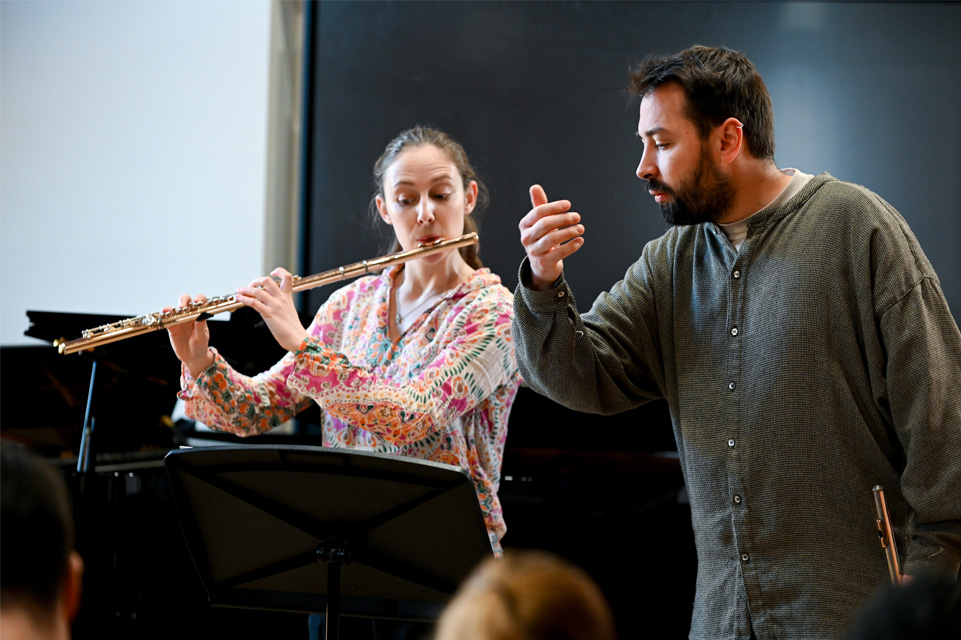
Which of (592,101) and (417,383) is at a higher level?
(592,101)

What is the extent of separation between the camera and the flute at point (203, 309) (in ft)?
6.81

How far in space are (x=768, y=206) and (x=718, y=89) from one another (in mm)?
235

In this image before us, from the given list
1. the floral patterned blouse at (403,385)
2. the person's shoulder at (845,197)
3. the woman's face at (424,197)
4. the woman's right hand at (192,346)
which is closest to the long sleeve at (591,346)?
the floral patterned blouse at (403,385)

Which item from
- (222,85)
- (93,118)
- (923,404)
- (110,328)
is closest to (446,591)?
(923,404)

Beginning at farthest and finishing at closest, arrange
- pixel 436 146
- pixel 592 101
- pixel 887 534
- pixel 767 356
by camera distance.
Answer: pixel 592 101 → pixel 436 146 → pixel 767 356 → pixel 887 534

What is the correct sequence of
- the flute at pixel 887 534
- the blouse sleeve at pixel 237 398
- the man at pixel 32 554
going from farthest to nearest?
the blouse sleeve at pixel 237 398
the flute at pixel 887 534
the man at pixel 32 554

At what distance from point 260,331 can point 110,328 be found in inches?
23.9

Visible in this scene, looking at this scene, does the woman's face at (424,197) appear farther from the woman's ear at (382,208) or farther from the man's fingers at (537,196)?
the man's fingers at (537,196)

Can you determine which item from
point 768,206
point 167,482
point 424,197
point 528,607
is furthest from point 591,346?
point 167,482

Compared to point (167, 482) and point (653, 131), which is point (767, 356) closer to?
point (653, 131)

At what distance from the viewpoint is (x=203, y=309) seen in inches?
82.3

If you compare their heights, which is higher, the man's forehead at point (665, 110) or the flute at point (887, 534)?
the man's forehead at point (665, 110)

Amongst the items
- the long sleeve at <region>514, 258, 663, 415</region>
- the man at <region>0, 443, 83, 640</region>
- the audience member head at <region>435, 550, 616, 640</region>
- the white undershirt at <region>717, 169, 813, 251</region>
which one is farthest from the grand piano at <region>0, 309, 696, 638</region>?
the audience member head at <region>435, 550, 616, 640</region>

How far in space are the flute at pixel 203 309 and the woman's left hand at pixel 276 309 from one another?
0.08m
